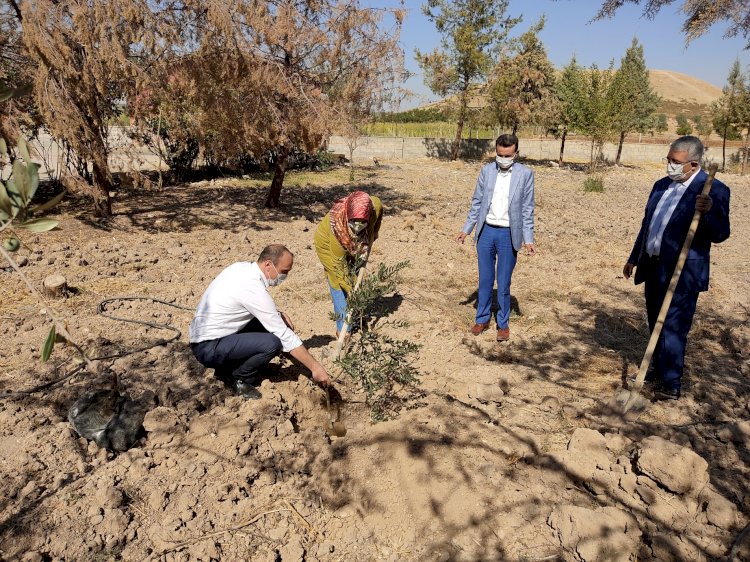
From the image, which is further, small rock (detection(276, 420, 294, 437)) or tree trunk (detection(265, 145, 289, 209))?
tree trunk (detection(265, 145, 289, 209))

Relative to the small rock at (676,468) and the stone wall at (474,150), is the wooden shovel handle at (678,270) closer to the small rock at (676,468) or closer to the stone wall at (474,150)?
the small rock at (676,468)

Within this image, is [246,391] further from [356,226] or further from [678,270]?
[678,270]

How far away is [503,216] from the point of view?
4.21m

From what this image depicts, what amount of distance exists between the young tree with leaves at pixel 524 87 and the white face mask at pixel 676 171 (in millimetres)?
20017

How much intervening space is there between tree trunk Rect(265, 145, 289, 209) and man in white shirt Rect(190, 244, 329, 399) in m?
5.64

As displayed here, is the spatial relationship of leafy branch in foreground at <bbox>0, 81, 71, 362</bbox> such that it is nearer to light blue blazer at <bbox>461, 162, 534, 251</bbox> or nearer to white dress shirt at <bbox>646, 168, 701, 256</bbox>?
white dress shirt at <bbox>646, 168, 701, 256</bbox>

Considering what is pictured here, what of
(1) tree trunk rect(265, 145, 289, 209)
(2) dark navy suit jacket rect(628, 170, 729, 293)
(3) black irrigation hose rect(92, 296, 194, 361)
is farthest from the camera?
(1) tree trunk rect(265, 145, 289, 209)

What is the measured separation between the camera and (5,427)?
301 cm

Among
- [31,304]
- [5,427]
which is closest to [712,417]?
[5,427]

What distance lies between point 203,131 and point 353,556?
7.95 m

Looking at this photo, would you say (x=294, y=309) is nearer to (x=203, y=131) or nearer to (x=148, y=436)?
(x=148, y=436)

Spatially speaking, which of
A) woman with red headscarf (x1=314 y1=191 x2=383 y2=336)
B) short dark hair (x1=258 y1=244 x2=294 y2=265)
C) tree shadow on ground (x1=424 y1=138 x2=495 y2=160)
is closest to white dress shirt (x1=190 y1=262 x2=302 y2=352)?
short dark hair (x1=258 y1=244 x2=294 y2=265)

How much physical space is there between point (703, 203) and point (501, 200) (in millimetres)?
1533

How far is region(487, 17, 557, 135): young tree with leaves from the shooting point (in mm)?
21812
